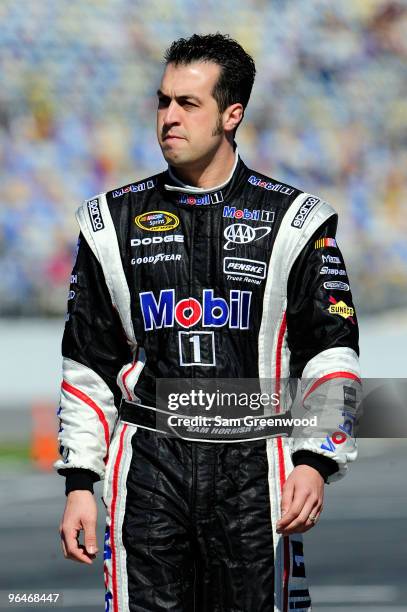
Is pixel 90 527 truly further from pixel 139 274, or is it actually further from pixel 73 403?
pixel 139 274

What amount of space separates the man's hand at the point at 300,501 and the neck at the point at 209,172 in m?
0.86

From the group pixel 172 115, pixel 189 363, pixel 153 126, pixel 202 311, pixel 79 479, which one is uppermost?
pixel 153 126

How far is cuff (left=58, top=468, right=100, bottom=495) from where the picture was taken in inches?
155

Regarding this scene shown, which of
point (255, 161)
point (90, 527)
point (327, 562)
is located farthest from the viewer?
point (255, 161)

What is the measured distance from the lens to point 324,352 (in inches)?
155

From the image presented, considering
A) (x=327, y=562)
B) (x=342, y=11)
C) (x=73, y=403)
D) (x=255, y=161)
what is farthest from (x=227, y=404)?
(x=342, y=11)

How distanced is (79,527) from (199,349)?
1.81 ft

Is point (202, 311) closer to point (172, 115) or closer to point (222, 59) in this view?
point (172, 115)

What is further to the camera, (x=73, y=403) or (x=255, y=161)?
(x=255, y=161)

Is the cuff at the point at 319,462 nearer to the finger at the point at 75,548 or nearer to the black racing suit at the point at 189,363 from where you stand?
the black racing suit at the point at 189,363

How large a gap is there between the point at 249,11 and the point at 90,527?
64.7 feet

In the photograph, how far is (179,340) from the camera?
3.97m

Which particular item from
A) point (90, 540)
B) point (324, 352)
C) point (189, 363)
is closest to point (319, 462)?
point (324, 352)

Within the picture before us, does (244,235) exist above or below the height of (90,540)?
above
